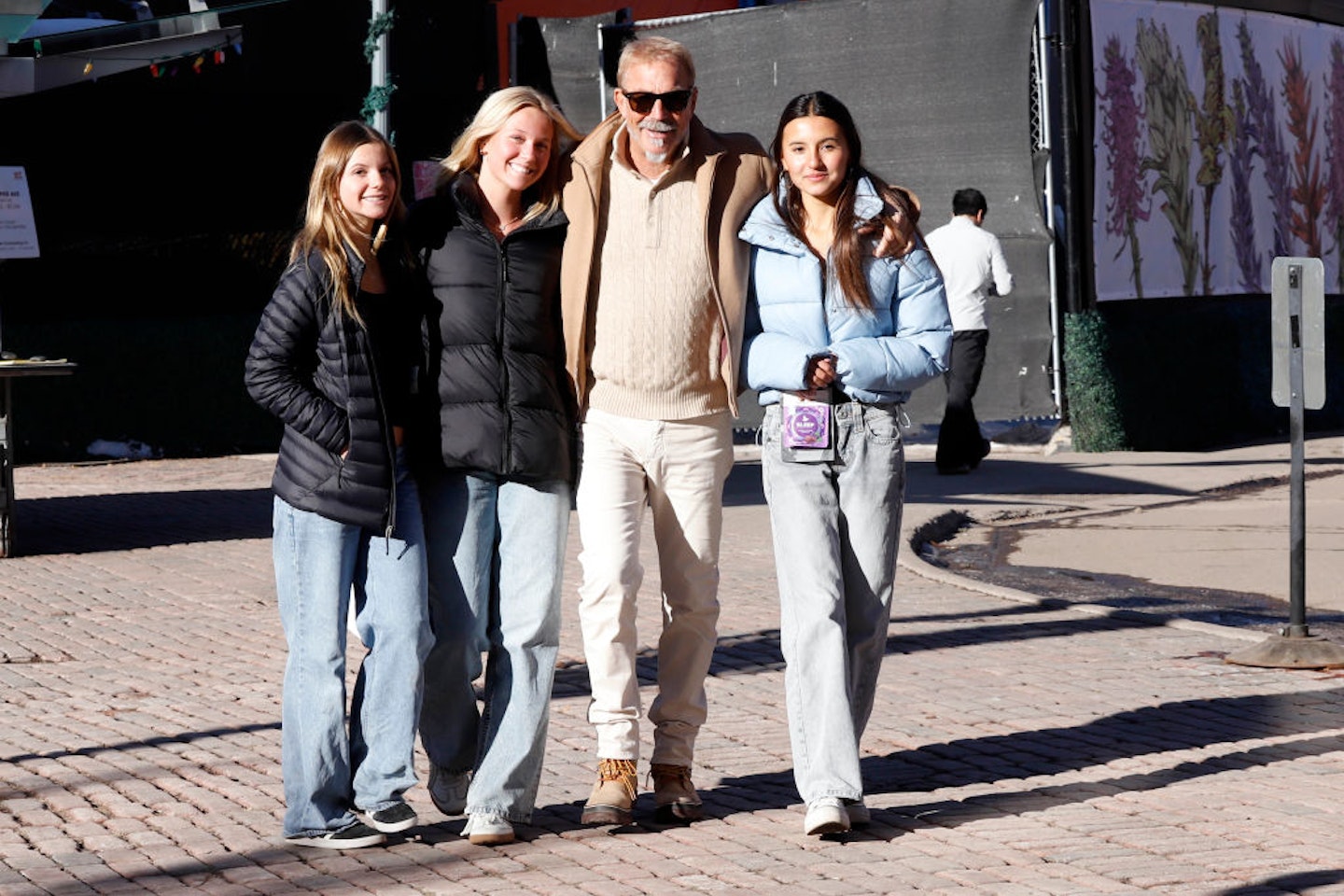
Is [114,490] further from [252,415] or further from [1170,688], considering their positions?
[1170,688]

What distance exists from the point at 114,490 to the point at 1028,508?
6.41 metres

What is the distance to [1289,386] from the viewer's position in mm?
8336

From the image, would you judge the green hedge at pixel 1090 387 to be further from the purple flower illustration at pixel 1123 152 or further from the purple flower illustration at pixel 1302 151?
the purple flower illustration at pixel 1302 151

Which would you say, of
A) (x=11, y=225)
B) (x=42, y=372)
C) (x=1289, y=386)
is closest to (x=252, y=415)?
(x=11, y=225)

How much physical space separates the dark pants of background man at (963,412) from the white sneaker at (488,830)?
909cm

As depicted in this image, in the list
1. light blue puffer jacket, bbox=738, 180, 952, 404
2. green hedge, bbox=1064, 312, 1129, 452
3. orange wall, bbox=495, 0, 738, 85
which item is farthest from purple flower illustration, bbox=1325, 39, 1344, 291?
light blue puffer jacket, bbox=738, 180, 952, 404

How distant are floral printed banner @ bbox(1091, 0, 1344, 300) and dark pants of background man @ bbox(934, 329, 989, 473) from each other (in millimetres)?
2214

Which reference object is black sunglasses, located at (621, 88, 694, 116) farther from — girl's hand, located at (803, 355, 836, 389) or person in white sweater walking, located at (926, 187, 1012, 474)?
person in white sweater walking, located at (926, 187, 1012, 474)

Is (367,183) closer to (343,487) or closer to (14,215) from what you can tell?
(343,487)

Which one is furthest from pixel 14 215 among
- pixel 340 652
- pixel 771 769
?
pixel 340 652

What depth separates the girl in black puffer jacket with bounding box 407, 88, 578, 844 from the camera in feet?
17.7

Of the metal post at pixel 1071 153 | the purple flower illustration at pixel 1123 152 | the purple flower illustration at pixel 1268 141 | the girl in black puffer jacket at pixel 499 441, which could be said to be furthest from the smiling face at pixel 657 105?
the purple flower illustration at pixel 1268 141

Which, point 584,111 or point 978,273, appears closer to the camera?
point 978,273

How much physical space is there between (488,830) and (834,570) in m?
1.11
